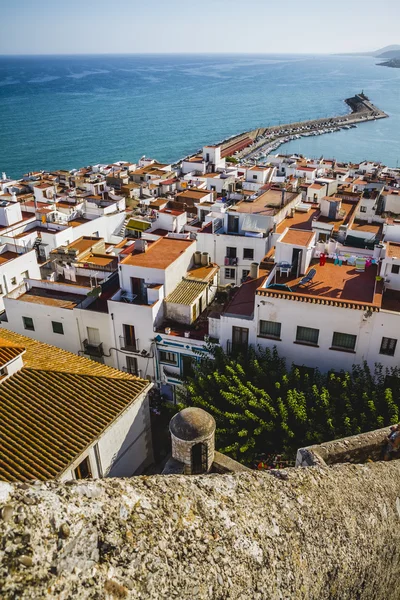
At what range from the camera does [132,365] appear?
71.6 feet

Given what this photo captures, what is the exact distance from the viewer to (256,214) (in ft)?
96.2

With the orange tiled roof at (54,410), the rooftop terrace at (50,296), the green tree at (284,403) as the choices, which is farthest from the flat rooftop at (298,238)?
the rooftop terrace at (50,296)

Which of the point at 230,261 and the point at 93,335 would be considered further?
the point at 230,261

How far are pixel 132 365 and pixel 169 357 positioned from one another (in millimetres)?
2150

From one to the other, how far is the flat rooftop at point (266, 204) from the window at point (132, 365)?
13.5 meters

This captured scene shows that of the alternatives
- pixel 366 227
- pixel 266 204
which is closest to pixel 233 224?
pixel 266 204

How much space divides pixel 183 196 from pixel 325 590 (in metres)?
37.7

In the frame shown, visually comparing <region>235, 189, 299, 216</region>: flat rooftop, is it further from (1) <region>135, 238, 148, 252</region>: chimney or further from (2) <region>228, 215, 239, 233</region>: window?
(1) <region>135, 238, 148, 252</region>: chimney

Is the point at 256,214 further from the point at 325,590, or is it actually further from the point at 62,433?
the point at 325,590

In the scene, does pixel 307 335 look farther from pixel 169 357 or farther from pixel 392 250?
pixel 169 357

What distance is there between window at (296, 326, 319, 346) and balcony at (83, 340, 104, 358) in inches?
361

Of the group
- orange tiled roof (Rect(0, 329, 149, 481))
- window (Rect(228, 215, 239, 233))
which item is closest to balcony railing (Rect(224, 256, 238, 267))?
window (Rect(228, 215, 239, 233))

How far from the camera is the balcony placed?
21766 mm

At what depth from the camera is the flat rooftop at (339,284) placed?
17938mm
